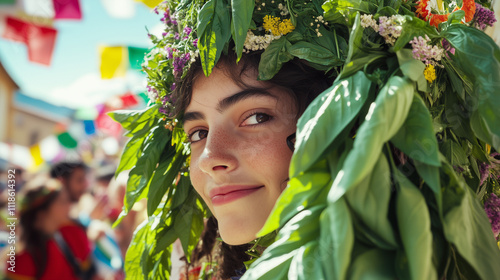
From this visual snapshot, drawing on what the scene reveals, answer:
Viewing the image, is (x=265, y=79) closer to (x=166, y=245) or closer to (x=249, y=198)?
(x=249, y=198)

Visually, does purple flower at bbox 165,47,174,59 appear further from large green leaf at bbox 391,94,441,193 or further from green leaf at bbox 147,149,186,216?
large green leaf at bbox 391,94,441,193

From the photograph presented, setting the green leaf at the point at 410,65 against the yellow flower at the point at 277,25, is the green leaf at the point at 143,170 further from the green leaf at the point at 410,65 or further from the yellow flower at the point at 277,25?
the green leaf at the point at 410,65

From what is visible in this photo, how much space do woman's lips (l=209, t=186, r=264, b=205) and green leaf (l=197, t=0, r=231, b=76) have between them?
259mm

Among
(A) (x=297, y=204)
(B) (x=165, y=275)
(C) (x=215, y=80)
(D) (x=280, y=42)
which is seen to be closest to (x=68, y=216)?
(B) (x=165, y=275)

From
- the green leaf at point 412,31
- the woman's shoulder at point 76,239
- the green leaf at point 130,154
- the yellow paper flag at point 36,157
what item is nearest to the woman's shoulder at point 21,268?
the woman's shoulder at point 76,239

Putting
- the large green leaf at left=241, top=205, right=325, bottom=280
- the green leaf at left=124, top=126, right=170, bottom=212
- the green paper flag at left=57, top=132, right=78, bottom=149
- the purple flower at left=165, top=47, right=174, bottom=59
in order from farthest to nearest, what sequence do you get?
1. the green paper flag at left=57, top=132, right=78, bottom=149
2. the green leaf at left=124, top=126, right=170, bottom=212
3. the purple flower at left=165, top=47, right=174, bottom=59
4. the large green leaf at left=241, top=205, right=325, bottom=280

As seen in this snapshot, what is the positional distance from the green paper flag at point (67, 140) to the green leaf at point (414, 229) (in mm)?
5578

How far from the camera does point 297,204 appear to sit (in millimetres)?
773

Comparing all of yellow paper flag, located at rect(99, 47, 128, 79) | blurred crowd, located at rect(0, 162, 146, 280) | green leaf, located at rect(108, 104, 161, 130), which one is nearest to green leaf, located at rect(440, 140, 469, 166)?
green leaf, located at rect(108, 104, 161, 130)

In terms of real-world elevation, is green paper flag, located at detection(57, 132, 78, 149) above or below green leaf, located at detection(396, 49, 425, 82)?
below

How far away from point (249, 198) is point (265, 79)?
0.86 feet

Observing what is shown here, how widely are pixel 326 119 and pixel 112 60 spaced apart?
3.22 metres

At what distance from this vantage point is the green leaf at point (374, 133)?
0.67 metres

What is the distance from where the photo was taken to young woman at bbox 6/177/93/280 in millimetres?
2111
